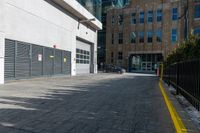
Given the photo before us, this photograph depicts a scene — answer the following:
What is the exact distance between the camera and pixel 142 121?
6695 mm

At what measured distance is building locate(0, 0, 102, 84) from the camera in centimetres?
1745

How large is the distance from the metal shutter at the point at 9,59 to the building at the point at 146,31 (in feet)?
140

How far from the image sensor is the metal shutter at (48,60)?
24.0 metres

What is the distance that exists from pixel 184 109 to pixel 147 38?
5162 centimetres

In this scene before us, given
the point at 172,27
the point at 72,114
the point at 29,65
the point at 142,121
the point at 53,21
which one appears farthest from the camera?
the point at 172,27

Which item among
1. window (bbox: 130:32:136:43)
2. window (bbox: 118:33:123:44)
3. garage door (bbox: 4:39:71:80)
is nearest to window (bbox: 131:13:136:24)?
window (bbox: 130:32:136:43)

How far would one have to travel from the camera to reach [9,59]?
17.5 m

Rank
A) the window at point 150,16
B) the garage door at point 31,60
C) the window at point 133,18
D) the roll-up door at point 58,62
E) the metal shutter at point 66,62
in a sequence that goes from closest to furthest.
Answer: the garage door at point 31,60
the roll-up door at point 58,62
the metal shutter at point 66,62
the window at point 150,16
the window at point 133,18

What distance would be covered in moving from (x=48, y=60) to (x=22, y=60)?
17.9 feet

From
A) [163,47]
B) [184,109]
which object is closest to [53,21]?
[184,109]

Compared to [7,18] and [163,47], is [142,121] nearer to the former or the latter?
[7,18]

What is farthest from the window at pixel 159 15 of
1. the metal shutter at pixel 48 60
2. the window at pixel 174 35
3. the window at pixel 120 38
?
the metal shutter at pixel 48 60

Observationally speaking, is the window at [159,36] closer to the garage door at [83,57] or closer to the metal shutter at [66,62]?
the garage door at [83,57]

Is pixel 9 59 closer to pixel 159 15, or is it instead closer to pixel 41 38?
pixel 41 38
